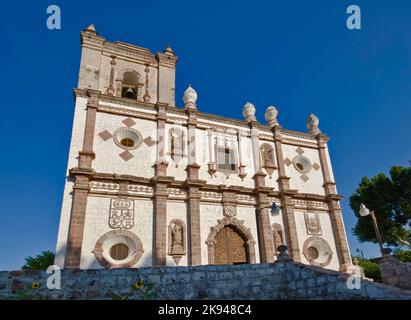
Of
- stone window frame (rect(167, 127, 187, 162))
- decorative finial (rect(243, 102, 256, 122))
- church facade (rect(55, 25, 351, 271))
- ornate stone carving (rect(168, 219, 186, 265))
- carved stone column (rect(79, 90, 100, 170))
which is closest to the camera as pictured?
church facade (rect(55, 25, 351, 271))

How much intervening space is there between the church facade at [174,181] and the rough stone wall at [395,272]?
4.39 meters

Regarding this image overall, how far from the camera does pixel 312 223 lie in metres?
18.9

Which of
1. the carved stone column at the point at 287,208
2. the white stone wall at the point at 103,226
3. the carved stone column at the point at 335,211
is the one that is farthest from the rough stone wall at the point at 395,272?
the white stone wall at the point at 103,226

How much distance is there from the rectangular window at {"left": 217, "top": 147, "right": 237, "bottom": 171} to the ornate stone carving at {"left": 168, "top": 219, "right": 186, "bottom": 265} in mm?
4670

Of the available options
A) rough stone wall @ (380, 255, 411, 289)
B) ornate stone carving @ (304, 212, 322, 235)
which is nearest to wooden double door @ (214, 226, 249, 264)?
ornate stone carving @ (304, 212, 322, 235)

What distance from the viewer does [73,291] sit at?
6562 millimetres

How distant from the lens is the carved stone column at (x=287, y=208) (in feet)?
56.4

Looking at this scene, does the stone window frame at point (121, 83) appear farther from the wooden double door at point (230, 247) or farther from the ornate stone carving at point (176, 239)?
the wooden double door at point (230, 247)

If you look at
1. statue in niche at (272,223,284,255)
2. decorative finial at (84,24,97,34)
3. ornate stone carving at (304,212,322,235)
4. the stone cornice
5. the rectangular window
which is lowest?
statue in niche at (272,223,284,255)

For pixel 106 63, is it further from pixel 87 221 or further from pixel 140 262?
pixel 140 262

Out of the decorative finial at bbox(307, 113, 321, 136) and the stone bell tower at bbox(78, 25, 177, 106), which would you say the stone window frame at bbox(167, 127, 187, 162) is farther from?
the decorative finial at bbox(307, 113, 321, 136)

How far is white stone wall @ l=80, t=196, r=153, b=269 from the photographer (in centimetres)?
1338
